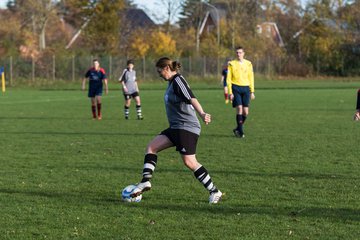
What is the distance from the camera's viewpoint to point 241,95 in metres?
16.0

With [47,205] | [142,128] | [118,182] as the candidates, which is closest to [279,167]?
[118,182]

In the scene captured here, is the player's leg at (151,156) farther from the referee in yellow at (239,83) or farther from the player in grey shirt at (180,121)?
the referee in yellow at (239,83)

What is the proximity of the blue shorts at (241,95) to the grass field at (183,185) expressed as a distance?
82 cm

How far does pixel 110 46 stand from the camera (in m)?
63.8

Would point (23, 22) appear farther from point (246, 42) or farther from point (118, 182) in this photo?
point (118, 182)

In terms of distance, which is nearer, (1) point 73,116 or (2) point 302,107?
(1) point 73,116

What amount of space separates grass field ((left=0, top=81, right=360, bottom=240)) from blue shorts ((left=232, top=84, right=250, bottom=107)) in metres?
0.82

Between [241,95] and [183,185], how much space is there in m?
6.99

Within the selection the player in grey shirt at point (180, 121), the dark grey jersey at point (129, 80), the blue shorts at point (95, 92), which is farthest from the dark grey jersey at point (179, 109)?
the dark grey jersey at point (129, 80)

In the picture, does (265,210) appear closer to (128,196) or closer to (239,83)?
(128,196)

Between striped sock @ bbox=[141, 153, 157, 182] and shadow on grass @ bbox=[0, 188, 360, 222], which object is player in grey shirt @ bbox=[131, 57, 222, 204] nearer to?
striped sock @ bbox=[141, 153, 157, 182]

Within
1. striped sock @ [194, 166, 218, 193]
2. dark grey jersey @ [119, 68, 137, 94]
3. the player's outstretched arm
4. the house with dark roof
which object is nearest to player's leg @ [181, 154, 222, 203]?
striped sock @ [194, 166, 218, 193]

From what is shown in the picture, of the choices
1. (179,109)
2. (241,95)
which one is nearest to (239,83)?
(241,95)

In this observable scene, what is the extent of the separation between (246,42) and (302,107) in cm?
4461
